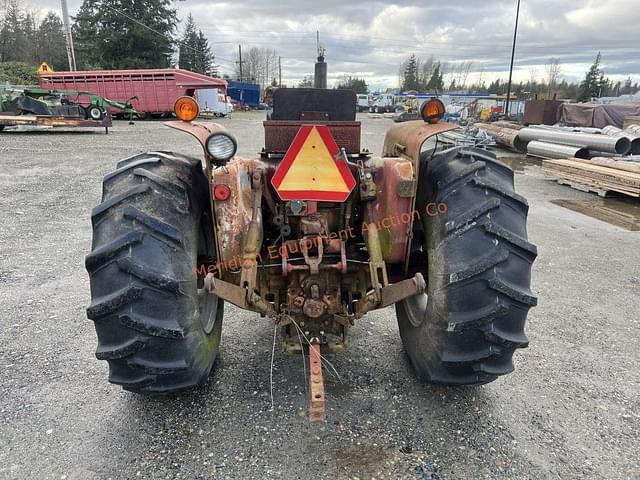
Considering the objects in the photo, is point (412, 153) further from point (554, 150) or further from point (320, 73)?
point (554, 150)

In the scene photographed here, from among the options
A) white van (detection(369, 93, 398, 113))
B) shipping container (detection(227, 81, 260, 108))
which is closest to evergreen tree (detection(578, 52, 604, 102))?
white van (detection(369, 93, 398, 113))

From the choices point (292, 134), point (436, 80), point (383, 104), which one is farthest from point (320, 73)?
point (436, 80)

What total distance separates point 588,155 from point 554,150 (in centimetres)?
94

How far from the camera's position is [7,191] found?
352 inches

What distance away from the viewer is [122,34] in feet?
119

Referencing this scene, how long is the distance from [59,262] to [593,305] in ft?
19.6

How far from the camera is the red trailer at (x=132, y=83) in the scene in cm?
2764

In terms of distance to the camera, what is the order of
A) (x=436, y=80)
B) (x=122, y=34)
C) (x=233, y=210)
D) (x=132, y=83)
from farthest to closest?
(x=436, y=80), (x=122, y=34), (x=132, y=83), (x=233, y=210)

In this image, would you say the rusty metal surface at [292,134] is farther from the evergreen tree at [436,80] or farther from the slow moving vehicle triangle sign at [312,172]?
the evergreen tree at [436,80]

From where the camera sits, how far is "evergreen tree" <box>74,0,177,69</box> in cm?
3634

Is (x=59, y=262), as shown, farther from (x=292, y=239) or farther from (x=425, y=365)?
(x=425, y=365)

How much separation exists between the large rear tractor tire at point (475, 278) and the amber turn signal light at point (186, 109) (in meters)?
1.51

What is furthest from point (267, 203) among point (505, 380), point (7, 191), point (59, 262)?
point (7, 191)

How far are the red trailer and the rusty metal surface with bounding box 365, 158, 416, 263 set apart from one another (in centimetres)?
2758
